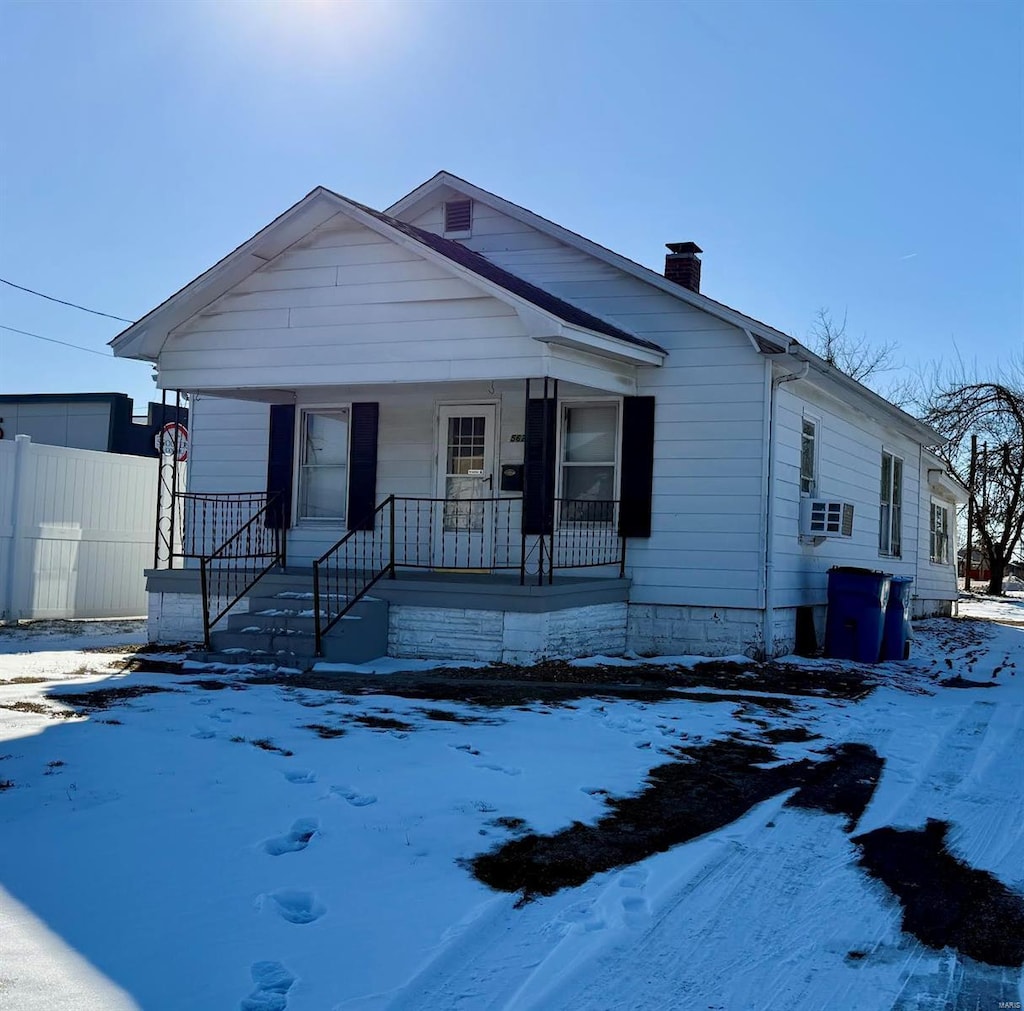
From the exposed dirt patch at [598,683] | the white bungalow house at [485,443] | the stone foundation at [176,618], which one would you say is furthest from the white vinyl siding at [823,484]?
the stone foundation at [176,618]

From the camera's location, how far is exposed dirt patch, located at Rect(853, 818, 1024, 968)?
388cm

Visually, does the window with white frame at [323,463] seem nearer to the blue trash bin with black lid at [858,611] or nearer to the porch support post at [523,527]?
the porch support post at [523,527]

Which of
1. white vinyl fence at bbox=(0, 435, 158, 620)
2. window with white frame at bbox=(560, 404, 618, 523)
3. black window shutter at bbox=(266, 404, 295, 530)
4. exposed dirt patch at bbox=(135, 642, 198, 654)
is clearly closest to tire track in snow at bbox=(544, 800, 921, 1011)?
window with white frame at bbox=(560, 404, 618, 523)

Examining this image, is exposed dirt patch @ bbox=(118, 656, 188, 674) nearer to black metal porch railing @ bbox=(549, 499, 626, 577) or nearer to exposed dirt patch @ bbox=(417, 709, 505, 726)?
exposed dirt patch @ bbox=(417, 709, 505, 726)

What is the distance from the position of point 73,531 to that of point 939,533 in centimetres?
1702

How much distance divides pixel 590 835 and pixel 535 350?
20.3ft

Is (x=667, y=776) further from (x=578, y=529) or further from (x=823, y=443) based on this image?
(x=823, y=443)

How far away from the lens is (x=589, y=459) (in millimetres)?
12562

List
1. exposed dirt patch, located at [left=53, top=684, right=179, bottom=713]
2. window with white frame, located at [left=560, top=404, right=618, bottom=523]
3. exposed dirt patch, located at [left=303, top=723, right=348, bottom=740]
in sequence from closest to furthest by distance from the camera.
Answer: exposed dirt patch, located at [left=303, top=723, right=348, bottom=740]
exposed dirt patch, located at [left=53, top=684, right=179, bottom=713]
window with white frame, located at [left=560, top=404, right=618, bottom=523]

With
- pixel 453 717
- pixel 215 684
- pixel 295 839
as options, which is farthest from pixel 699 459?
pixel 295 839

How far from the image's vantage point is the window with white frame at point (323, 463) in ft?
44.6

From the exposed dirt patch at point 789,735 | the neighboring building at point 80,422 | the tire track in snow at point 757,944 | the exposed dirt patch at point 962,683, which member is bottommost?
the tire track in snow at point 757,944

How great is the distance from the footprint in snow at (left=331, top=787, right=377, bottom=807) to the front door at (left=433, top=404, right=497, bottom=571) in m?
7.41

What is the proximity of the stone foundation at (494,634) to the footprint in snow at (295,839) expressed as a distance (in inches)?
226
